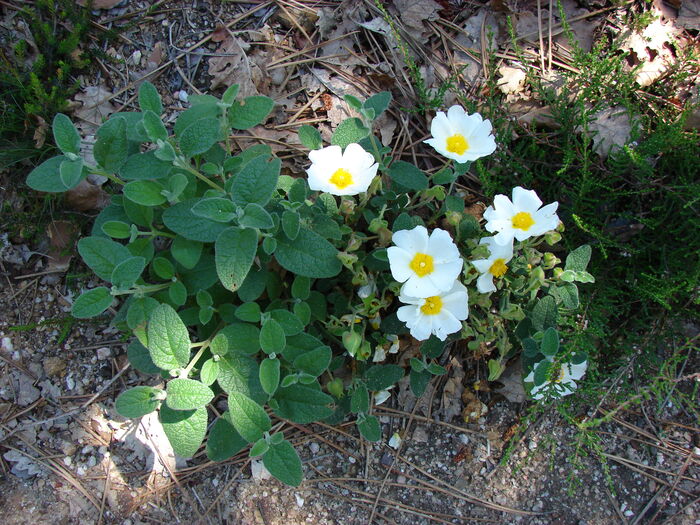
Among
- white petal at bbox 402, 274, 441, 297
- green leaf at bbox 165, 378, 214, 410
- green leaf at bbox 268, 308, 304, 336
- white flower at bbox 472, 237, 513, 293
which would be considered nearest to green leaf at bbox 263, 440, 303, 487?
green leaf at bbox 165, 378, 214, 410

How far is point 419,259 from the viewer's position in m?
2.23

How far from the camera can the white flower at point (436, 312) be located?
2.26 m

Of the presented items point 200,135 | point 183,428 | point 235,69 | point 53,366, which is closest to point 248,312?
point 183,428

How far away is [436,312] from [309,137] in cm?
91

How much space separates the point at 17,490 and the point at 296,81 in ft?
8.17

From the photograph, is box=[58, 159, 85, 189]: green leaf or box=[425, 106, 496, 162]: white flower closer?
box=[58, 159, 85, 189]: green leaf

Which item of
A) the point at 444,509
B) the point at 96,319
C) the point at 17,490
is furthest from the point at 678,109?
the point at 17,490

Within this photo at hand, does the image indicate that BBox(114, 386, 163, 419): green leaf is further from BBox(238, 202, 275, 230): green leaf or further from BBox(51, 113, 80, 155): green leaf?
BBox(51, 113, 80, 155): green leaf

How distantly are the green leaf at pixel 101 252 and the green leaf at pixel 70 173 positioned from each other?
0.76 feet

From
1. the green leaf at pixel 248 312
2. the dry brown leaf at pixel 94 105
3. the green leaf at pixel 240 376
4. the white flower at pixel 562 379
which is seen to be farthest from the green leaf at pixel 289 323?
the dry brown leaf at pixel 94 105

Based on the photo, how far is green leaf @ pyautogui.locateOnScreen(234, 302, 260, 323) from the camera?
233cm

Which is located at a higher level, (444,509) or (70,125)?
(70,125)

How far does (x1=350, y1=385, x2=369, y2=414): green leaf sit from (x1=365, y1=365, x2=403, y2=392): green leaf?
62 mm

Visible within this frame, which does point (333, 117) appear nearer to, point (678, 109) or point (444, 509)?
point (678, 109)
